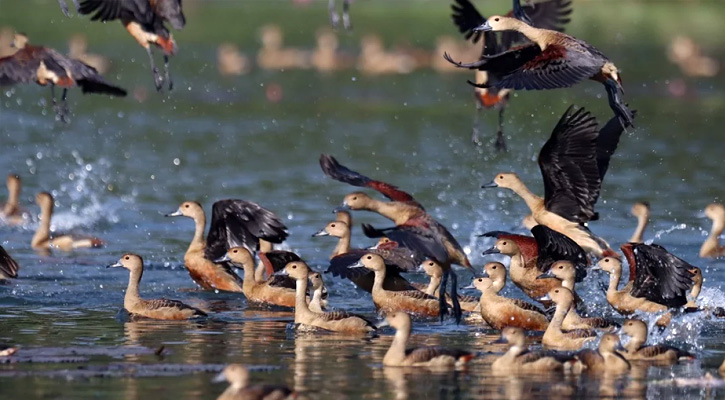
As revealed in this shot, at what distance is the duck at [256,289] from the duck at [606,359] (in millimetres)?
4218

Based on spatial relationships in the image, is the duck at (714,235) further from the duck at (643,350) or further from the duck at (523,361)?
the duck at (523,361)

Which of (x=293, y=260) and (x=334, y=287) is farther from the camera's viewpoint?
(x=334, y=287)

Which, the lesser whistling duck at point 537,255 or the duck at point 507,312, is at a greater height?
the lesser whistling duck at point 537,255

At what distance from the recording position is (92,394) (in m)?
10.2

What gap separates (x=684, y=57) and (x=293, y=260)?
23.5 m

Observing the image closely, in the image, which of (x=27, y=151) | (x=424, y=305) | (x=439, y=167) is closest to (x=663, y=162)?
(x=439, y=167)

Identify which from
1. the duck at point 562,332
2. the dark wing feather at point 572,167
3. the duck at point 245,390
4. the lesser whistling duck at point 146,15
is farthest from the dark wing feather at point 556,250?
the duck at point 245,390

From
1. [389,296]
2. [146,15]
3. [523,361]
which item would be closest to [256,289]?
[389,296]

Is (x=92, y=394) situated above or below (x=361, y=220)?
below

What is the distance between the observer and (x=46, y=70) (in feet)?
53.0

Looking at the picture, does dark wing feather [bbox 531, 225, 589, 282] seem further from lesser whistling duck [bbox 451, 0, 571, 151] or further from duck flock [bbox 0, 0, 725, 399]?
lesser whistling duck [bbox 451, 0, 571, 151]

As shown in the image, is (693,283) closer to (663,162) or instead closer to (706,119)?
(663,162)

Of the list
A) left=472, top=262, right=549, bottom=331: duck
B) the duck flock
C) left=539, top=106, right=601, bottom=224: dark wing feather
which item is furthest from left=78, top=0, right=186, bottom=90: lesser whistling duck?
left=472, top=262, right=549, bottom=331: duck

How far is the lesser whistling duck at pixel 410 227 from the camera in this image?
13.7 meters
